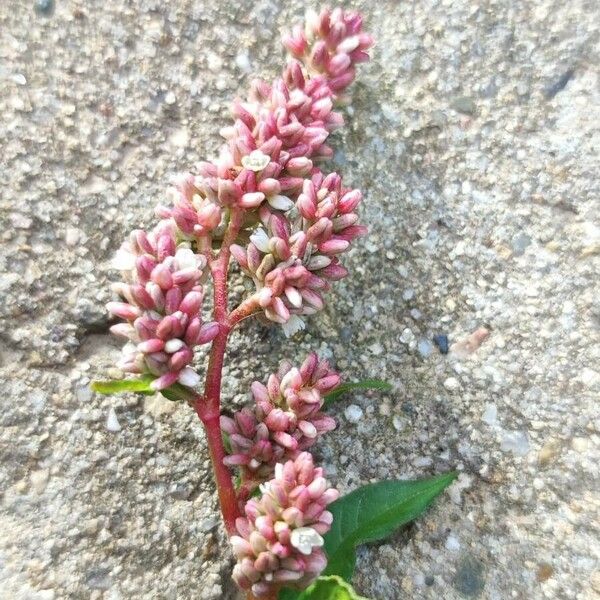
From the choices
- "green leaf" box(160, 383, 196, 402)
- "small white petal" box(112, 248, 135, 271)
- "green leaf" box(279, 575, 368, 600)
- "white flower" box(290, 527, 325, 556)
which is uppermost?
"small white petal" box(112, 248, 135, 271)

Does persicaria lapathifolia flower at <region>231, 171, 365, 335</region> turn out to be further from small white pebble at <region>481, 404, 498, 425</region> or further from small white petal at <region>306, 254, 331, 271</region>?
small white pebble at <region>481, 404, 498, 425</region>

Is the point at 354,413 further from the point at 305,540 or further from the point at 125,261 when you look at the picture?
the point at 125,261

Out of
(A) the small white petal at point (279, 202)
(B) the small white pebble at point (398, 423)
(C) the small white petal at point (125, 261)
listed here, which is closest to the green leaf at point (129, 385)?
(C) the small white petal at point (125, 261)

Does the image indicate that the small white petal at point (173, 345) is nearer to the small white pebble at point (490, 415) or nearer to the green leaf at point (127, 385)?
the green leaf at point (127, 385)

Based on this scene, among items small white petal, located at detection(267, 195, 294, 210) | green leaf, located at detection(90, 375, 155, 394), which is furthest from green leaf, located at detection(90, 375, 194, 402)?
small white petal, located at detection(267, 195, 294, 210)

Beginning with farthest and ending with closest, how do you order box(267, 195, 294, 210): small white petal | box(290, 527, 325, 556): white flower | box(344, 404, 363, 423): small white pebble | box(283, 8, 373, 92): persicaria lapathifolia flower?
box(283, 8, 373, 92): persicaria lapathifolia flower → box(344, 404, 363, 423): small white pebble → box(267, 195, 294, 210): small white petal → box(290, 527, 325, 556): white flower

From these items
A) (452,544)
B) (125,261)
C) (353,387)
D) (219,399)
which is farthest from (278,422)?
(452,544)

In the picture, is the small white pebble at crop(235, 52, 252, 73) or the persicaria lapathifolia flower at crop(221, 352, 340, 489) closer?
the persicaria lapathifolia flower at crop(221, 352, 340, 489)
